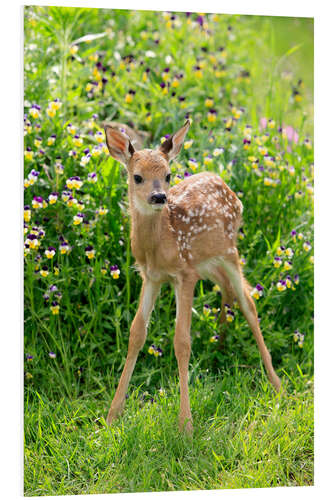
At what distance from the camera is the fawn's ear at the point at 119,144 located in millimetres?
3477

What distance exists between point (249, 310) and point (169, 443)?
33.5 inches

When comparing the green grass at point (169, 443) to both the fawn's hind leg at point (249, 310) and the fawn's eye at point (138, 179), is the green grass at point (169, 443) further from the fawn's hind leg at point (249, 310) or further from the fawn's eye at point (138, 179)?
the fawn's eye at point (138, 179)

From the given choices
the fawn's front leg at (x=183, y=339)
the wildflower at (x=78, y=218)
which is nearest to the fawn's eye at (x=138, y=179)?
the fawn's front leg at (x=183, y=339)

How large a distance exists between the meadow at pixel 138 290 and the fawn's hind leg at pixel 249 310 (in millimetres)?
72

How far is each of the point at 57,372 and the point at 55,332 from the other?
0.69ft

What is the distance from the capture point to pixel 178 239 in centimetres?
367

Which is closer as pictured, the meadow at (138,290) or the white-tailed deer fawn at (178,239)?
the white-tailed deer fawn at (178,239)

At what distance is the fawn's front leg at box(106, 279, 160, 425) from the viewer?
3.70m

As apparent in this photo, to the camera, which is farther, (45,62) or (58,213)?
(45,62)

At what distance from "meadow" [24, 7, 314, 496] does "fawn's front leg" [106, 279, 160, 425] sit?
0.07 metres

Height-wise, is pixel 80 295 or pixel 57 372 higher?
pixel 80 295

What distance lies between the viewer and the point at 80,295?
13.8 ft

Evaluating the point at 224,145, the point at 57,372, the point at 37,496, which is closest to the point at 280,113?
the point at 224,145

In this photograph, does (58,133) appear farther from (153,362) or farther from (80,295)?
(153,362)
